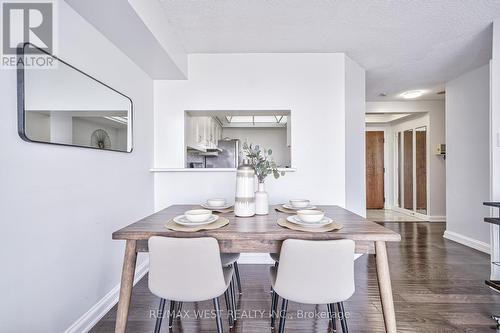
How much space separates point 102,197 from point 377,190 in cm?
619

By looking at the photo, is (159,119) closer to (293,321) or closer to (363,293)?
(293,321)

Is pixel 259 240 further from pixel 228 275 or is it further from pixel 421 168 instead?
pixel 421 168

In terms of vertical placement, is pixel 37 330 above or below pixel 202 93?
below

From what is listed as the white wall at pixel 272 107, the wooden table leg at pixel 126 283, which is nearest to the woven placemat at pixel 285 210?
the white wall at pixel 272 107

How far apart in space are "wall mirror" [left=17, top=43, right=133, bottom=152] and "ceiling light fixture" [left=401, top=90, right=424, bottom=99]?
14.5 feet

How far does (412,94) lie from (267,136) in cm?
324

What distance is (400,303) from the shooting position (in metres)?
2.02

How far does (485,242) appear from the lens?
318 cm

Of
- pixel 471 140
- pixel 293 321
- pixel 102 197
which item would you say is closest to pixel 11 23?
pixel 102 197

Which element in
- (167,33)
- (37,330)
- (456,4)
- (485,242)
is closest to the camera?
(37,330)

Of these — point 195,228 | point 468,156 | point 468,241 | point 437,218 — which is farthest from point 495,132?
point 437,218

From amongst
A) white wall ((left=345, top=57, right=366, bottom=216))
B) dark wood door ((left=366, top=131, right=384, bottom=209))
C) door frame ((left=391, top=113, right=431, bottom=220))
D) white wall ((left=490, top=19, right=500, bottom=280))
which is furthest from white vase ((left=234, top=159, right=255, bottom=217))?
dark wood door ((left=366, top=131, right=384, bottom=209))

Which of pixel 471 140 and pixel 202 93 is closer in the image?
pixel 202 93

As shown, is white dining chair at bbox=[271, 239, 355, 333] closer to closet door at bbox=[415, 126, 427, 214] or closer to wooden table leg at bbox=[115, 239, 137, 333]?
wooden table leg at bbox=[115, 239, 137, 333]
